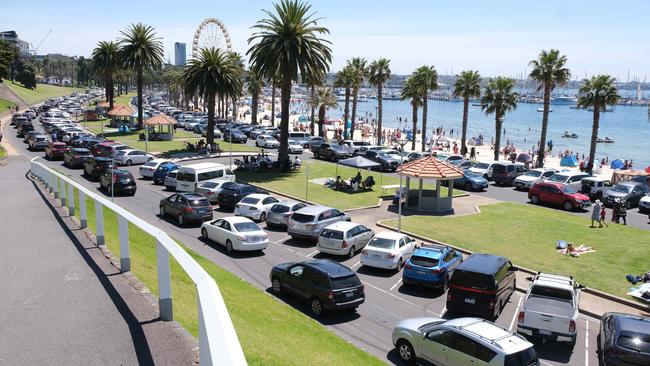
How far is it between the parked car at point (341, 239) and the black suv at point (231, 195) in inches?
375

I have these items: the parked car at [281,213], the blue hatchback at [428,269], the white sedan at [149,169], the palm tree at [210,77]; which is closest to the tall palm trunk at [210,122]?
the palm tree at [210,77]

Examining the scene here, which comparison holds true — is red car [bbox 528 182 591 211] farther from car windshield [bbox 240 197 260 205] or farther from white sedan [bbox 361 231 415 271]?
car windshield [bbox 240 197 260 205]

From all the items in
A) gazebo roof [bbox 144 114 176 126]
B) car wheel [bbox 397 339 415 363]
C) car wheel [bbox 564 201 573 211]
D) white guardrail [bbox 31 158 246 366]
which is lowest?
car wheel [bbox 397 339 415 363]

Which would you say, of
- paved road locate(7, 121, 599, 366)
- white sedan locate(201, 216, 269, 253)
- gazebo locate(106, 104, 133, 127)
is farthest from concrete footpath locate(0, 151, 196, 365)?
gazebo locate(106, 104, 133, 127)

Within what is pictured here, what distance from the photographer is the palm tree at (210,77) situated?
191 ft

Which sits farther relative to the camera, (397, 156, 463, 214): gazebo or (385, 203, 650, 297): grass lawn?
(397, 156, 463, 214): gazebo

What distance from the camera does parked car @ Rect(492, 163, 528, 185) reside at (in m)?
45.4

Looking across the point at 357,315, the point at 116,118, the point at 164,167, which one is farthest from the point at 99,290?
the point at 116,118

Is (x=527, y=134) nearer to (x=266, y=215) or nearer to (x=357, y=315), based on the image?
(x=266, y=215)

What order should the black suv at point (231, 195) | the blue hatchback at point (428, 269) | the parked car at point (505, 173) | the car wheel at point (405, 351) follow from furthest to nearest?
the parked car at point (505, 173) → the black suv at point (231, 195) → the blue hatchback at point (428, 269) → the car wheel at point (405, 351)

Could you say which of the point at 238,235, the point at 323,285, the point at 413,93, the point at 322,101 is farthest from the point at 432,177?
the point at 322,101

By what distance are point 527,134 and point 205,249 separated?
140328 mm

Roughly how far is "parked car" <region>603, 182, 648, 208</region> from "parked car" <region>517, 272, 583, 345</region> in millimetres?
24808

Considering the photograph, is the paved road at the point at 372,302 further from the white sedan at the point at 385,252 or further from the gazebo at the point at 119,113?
the gazebo at the point at 119,113
